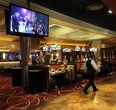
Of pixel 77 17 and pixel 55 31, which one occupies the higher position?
pixel 55 31

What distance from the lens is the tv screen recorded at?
4.04 metres

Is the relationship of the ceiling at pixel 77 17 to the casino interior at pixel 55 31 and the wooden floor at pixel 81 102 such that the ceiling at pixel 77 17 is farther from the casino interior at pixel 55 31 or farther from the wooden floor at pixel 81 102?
the wooden floor at pixel 81 102

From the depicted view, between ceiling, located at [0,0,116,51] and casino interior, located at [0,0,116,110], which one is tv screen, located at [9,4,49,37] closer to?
casino interior, located at [0,0,116,110]

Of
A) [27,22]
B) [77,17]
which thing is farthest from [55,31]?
[27,22]

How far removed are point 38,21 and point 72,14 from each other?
2.76 metres

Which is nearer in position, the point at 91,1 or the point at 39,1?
the point at 39,1

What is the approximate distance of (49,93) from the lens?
20.1 feet

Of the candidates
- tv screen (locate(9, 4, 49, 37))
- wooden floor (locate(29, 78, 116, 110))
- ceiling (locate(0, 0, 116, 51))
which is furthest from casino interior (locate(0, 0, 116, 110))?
wooden floor (locate(29, 78, 116, 110))

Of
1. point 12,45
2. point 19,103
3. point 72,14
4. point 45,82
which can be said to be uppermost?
point 72,14

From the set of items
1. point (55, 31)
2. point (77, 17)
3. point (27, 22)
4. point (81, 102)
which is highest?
point (55, 31)

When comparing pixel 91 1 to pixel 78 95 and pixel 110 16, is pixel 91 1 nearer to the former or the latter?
pixel 110 16

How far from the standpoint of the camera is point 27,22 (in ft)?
14.3

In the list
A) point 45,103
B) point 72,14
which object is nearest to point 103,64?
point 72,14

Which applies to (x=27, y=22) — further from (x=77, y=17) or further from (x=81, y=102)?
(x=77, y=17)
